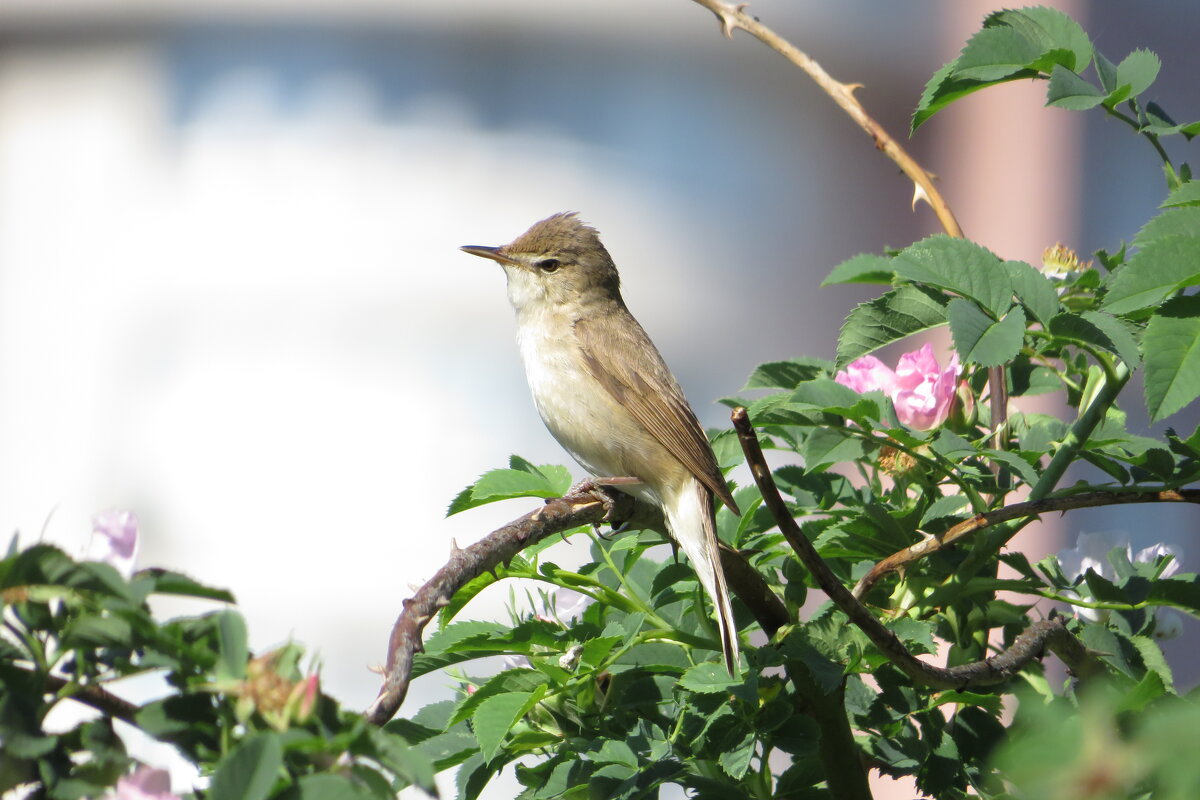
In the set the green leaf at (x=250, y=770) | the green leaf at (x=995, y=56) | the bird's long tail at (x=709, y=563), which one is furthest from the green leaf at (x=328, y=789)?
the green leaf at (x=995, y=56)

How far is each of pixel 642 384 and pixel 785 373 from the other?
3.96 ft

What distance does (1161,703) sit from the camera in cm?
136

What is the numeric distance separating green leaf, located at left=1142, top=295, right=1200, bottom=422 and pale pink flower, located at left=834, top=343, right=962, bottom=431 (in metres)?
0.49

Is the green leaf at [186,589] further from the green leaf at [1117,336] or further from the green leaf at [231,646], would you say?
the green leaf at [1117,336]

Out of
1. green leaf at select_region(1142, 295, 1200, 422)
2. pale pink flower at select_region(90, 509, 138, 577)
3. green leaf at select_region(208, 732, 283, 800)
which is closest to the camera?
green leaf at select_region(208, 732, 283, 800)

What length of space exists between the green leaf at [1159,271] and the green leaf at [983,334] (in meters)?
0.13

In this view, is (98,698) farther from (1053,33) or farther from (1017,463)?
(1053,33)

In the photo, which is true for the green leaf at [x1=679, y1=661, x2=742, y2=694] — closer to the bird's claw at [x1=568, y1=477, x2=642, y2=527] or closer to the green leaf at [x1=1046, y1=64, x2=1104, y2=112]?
the bird's claw at [x1=568, y1=477, x2=642, y2=527]

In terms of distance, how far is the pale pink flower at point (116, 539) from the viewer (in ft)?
3.24

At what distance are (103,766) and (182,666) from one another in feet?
0.29

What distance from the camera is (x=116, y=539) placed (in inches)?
39.4

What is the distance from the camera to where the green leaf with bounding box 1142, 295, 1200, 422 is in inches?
53.0

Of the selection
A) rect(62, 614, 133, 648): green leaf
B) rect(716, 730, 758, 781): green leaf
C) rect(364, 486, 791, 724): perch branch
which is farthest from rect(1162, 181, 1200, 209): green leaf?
rect(62, 614, 133, 648): green leaf

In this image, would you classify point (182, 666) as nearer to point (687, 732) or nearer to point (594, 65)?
point (687, 732)
